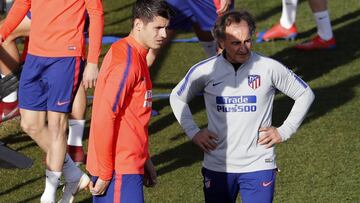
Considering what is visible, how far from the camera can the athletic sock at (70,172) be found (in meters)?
6.97

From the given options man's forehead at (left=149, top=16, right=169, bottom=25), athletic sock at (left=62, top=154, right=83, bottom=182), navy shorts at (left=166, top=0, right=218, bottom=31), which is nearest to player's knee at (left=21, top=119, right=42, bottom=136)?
athletic sock at (left=62, top=154, right=83, bottom=182)

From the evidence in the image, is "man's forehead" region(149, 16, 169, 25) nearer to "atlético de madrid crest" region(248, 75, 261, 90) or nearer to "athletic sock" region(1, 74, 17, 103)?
"atlético de madrid crest" region(248, 75, 261, 90)

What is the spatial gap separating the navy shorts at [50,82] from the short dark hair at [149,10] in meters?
1.91

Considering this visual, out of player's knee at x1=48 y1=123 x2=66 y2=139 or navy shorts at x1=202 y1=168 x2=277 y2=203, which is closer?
navy shorts at x1=202 y1=168 x2=277 y2=203

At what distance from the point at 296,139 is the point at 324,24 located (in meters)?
3.03

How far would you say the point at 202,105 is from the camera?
31.1ft

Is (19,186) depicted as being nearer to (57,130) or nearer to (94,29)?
(57,130)

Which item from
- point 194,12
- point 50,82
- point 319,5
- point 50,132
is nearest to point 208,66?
point 50,82

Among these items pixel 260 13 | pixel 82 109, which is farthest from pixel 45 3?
pixel 260 13

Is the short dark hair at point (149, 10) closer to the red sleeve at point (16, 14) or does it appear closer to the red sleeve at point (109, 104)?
the red sleeve at point (109, 104)

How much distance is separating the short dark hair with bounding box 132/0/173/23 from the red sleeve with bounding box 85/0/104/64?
4.48 ft

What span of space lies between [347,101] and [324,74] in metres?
0.96

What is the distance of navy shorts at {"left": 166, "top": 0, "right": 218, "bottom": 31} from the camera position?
29.9 feet

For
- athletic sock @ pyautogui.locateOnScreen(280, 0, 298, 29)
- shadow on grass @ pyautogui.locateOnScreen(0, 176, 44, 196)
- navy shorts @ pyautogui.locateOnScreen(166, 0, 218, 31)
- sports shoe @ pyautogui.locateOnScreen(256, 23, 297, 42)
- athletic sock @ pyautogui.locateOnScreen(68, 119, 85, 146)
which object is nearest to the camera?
shadow on grass @ pyautogui.locateOnScreen(0, 176, 44, 196)
